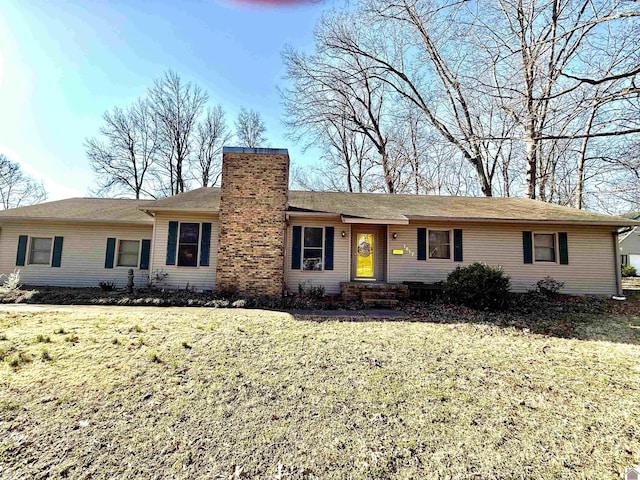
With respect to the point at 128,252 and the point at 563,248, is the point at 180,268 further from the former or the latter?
the point at 563,248

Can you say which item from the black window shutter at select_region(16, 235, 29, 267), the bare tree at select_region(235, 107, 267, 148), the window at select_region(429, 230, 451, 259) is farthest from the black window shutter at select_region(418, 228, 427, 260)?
the bare tree at select_region(235, 107, 267, 148)

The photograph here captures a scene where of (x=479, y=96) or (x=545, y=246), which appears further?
(x=545, y=246)

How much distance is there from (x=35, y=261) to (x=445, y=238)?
1528 cm

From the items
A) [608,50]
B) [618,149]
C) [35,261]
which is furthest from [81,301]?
[618,149]

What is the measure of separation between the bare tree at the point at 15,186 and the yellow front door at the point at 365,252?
36.2 meters

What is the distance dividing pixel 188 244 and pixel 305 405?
8389 mm

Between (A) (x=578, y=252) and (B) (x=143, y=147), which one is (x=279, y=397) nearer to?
(A) (x=578, y=252)

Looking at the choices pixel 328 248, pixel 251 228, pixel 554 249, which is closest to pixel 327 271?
pixel 328 248

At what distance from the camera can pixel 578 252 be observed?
34.6 feet

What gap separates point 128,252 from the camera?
1119 centimetres

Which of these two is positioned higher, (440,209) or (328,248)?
(440,209)

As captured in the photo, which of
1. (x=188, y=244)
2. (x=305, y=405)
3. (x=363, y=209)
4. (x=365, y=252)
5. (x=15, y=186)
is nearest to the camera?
(x=305, y=405)

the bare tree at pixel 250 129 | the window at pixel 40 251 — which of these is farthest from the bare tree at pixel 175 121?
the window at pixel 40 251

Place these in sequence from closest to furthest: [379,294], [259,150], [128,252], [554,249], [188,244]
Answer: [379,294] → [259,150] → [188,244] → [554,249] → [128,252]
